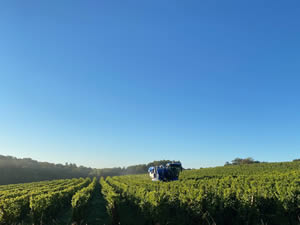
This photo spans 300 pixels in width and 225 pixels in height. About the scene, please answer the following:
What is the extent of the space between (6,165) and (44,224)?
99410mm

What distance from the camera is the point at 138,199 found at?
1583 centimetres

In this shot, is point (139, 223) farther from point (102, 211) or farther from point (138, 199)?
point (102, 211)

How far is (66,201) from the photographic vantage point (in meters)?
21.8

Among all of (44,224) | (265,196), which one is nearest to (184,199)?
(265,196)

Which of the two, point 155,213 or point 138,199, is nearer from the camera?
point 155,213

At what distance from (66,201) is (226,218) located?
56.7ft

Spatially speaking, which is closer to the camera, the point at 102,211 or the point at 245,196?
the point at 245,196

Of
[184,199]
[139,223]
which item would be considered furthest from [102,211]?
[184,199]

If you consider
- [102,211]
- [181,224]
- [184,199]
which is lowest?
[102,211]

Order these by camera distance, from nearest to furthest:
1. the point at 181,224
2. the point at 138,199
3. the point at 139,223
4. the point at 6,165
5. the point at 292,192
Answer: the point at 181,224 → the point at 292,192 → the point at 139,223 → the point at 138,199 → the point at 6,165

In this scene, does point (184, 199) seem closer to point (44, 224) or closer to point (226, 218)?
point (226, 218)

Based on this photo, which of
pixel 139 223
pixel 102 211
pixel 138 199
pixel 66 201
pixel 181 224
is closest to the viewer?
pixel 181 224

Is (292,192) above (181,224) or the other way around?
above

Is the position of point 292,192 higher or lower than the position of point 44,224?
higher
